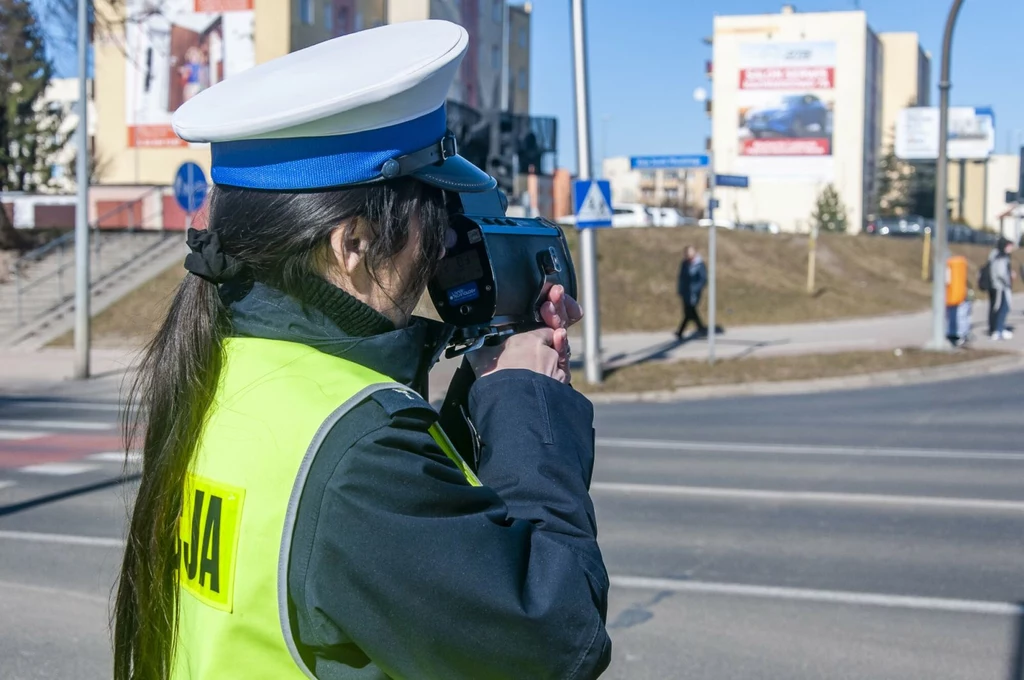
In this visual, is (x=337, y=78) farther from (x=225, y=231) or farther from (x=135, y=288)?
(x=135, y=288)

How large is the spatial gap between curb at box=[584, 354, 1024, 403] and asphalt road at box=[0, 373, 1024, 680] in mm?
2796

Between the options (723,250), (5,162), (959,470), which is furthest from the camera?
(5,162)

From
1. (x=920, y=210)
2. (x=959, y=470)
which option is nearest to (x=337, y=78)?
(x=959, y=470)

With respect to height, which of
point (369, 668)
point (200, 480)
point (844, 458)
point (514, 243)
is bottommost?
point (844, 458)

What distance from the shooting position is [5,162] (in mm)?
41312

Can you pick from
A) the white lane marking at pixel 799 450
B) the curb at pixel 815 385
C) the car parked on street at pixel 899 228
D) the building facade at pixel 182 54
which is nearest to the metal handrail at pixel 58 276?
the building facade at pixel 182 54

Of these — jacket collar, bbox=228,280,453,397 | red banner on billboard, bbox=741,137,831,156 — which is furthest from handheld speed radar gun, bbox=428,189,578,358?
red banner on billboard, bbox=741,137,831,156

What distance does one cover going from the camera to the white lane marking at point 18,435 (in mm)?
11172

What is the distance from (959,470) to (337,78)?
8.80m

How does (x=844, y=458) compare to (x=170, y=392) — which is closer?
(x=170, y=392)

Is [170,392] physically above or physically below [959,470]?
above

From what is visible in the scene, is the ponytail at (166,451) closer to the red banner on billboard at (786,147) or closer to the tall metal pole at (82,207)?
the tall metal pole at (82,207)

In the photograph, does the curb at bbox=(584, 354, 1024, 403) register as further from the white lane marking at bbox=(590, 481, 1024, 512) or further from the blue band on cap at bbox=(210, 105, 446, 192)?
the blue band on cap at bbox=(210, 105, 446, 192)

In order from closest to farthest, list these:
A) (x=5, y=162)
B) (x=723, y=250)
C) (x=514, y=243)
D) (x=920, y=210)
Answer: (x=514, y=243)
(x=723, y=250)
(x=5, y=162)
(x=920, y=210)
